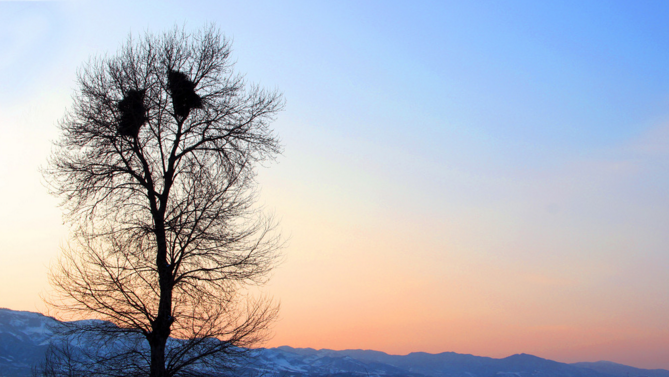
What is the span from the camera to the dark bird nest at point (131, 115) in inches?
429

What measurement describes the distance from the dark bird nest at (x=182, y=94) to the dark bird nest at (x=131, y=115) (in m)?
0.72

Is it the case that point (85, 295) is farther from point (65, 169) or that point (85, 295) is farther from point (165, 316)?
point (65, 169)

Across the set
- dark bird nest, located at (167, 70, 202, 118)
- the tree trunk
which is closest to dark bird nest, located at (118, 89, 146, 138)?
dark bird nest, located at (167, 70, 202, 118)

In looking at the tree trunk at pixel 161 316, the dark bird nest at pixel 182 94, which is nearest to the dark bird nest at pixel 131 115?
the dark bird nest at pixel 182 94

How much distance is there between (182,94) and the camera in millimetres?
11461

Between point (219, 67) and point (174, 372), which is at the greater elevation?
point (219, 67)

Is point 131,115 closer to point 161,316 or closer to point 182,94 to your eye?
point 182,94

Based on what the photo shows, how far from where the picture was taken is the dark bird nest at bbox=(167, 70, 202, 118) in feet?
37.5

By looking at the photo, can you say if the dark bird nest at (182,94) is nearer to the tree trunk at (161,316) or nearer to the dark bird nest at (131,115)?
the dark bird nest at (131,115)

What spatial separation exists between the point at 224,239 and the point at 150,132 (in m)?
3.04

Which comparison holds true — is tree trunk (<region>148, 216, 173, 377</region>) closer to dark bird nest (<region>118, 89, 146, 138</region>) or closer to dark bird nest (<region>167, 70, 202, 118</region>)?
dark bird nest (<region>118, 89, 146, 138</region>)

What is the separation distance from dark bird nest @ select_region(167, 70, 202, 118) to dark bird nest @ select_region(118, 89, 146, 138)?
0.72 m

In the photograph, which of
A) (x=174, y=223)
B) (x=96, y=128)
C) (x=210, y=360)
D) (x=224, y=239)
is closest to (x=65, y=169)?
(x=96, y=128)

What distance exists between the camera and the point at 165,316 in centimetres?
1020
